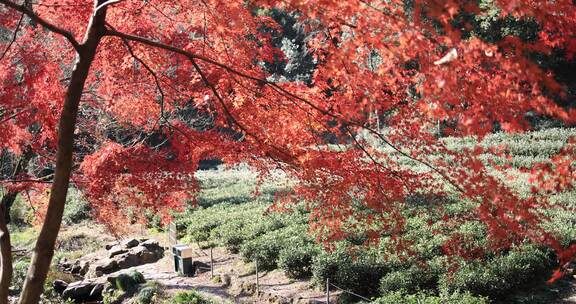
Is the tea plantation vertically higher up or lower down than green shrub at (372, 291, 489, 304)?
higher up

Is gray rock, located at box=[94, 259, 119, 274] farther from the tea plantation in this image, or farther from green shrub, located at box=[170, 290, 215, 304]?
green shrub, located at box=[170, 290, 215, 304]

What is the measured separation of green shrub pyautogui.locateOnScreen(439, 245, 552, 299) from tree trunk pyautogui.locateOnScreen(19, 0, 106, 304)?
21.2 ft

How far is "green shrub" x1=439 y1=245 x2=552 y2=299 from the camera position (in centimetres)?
873

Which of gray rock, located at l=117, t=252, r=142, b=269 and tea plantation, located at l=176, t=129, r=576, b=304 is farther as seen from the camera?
gray rock, located at l=117, t=252, r=142, b=269

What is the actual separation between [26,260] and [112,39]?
10.2 m

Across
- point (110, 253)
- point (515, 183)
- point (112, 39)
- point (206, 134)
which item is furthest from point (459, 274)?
point (110, 253)

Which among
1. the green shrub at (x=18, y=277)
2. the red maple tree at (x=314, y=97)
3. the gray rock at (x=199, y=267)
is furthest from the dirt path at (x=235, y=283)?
the green shrub at (x=18, y=277)

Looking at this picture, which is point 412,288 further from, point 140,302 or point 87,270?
point 87,270

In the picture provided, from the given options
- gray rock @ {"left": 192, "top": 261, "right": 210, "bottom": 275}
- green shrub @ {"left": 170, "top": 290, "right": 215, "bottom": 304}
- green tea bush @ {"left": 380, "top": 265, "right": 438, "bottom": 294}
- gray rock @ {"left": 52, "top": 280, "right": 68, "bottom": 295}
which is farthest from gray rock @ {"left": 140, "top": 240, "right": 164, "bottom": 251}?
green tea bush @ {"left": 380, "top": 265, "right": 438, "bottom": 294}

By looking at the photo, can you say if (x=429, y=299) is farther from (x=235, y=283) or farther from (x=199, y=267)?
(x=199, y=267)

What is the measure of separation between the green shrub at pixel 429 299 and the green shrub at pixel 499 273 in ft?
0.70

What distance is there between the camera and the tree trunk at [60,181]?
4.93 metres

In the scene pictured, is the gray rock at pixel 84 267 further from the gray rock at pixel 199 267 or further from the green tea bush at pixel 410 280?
the green tea bush at pixel 410 280

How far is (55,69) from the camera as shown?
27.6ft
